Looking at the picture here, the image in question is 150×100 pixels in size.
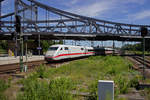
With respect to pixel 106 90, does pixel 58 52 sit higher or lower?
higher

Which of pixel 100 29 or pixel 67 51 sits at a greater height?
pixel 100 29

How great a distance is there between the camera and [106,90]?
3.90 metres

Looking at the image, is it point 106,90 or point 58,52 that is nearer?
point 106,90

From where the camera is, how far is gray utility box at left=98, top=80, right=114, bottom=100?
3.84 meters

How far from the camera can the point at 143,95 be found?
5992 mm

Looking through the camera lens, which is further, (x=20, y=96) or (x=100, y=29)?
(x=100, y=29)

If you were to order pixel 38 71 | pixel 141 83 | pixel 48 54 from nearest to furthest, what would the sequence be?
pixel 141 83, pixel 38 71, pixel 48 54

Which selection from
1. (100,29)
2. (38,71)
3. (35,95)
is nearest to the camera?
(35,95)

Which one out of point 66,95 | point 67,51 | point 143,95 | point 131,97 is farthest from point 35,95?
point 67,51

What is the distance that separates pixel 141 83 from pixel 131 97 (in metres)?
1.46

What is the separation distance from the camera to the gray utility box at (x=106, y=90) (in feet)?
12.6

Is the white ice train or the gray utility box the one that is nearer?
the gray utility box

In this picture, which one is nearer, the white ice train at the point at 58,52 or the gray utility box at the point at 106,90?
the gray utility box at the point at 106,90

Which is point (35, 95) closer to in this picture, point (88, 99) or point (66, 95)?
point (66, 95)
